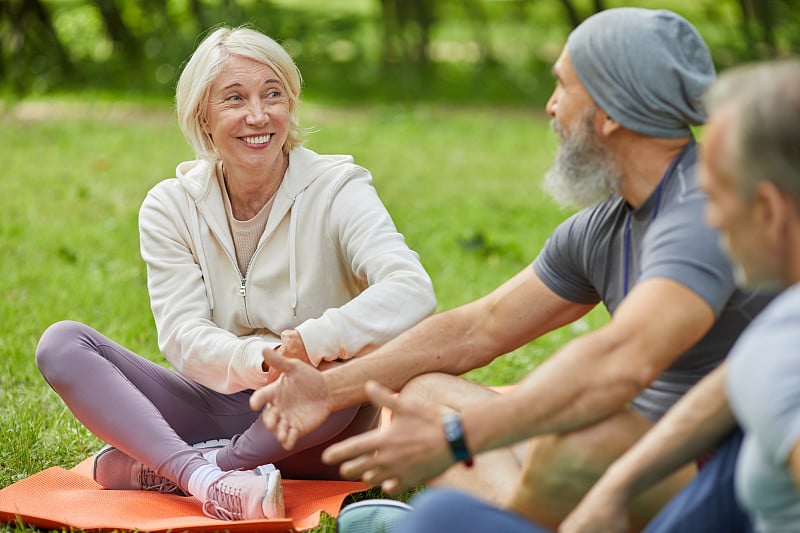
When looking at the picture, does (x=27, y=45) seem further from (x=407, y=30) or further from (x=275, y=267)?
(x=275, y=267)

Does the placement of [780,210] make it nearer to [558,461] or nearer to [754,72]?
[754,72]

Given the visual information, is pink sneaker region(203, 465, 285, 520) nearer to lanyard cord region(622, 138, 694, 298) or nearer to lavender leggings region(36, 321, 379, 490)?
lavender leggings region(36, 321, 379, 490)

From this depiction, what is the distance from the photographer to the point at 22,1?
42.5 feet

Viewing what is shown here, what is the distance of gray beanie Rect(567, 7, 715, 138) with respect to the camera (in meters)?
3.03

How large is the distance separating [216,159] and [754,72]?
2286 mm

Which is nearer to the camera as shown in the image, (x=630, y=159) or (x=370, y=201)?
(x=630, y=159)

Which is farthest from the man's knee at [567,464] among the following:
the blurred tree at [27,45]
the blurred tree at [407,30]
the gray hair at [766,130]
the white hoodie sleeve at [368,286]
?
the blurred tree at [407,30]

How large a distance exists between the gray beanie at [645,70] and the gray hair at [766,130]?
821mm

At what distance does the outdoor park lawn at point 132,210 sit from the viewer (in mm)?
5305

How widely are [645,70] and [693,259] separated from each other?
1.71ft

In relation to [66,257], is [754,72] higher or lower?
higher

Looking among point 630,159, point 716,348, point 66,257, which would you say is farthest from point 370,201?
point 66,257

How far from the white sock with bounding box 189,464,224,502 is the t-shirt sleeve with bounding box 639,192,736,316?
1499 millimetres

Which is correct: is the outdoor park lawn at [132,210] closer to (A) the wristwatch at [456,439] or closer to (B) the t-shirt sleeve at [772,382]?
(A) the wristwatch at [456,439]
